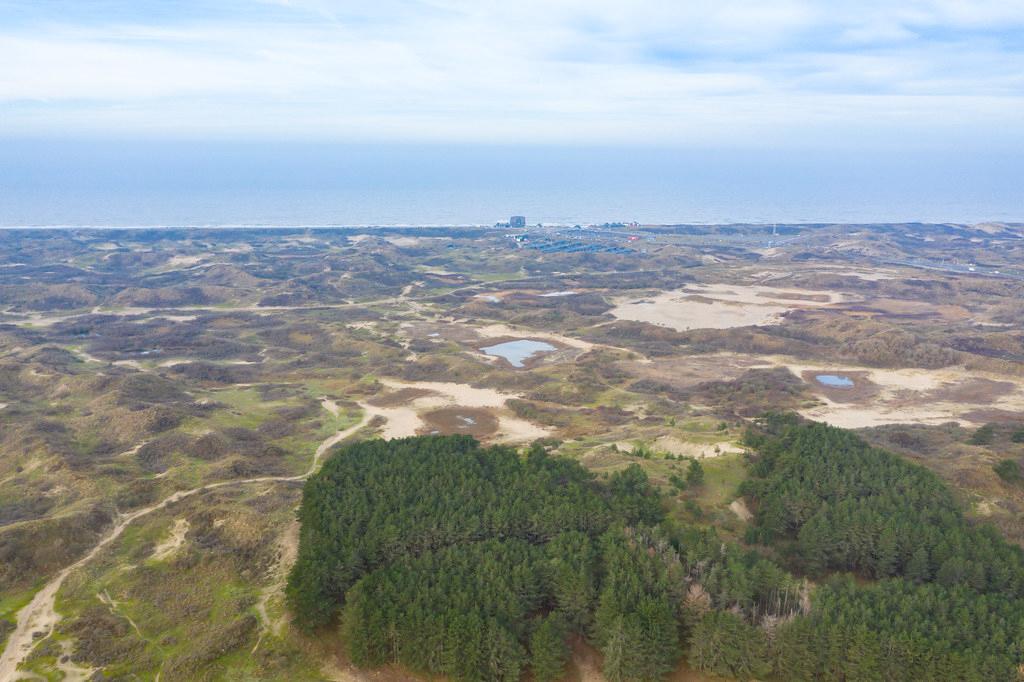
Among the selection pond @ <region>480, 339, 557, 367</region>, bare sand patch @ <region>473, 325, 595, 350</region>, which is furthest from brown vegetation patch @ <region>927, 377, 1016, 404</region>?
pond @ <region>480, 339, 557, 367</region>

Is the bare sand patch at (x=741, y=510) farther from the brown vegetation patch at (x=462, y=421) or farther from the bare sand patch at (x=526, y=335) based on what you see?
the bare sand patch at (x=526, y=335)

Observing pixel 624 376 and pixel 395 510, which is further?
pixel 624 376

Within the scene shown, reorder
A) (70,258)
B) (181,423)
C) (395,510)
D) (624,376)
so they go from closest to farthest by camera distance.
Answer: (395,510) < (181,423) < (624,376) < (70,258)

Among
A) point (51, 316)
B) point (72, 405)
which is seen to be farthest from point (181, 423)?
point (51, 316)

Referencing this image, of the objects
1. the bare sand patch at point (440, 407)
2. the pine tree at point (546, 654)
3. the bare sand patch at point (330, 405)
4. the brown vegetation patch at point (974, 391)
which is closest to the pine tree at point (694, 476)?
the pine tree at point (546, 654)

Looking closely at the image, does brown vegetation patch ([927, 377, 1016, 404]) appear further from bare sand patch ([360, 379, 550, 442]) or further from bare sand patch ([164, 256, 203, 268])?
bare sand patch ([164, 256, 203, 268])

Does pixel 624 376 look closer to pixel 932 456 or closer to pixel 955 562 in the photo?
pixel 932 456
